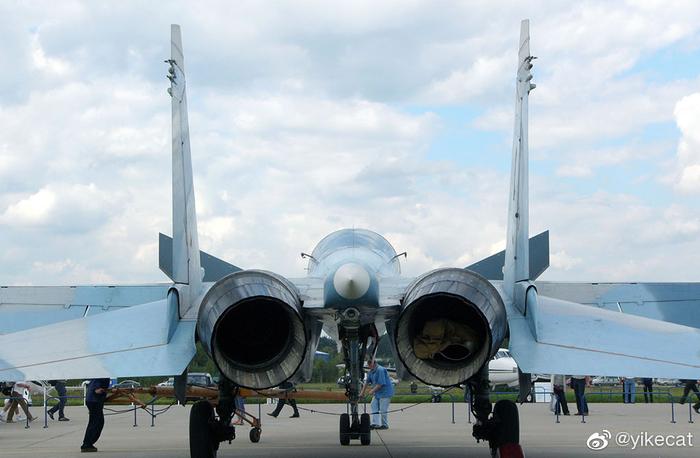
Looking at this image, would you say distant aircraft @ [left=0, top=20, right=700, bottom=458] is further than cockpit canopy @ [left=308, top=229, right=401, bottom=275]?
No

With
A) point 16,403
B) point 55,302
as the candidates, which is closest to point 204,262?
point 55,302

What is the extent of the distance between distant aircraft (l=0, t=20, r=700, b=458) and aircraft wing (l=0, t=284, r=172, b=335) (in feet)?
5.87

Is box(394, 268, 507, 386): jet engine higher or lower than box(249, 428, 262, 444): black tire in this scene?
higher

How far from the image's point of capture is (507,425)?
9.01 metres

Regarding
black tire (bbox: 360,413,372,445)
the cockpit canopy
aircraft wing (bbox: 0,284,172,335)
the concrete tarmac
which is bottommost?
the concrete tarmac

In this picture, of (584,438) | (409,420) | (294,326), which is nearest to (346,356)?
(294,326)

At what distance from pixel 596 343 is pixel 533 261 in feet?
16.6

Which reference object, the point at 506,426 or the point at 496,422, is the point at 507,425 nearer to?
the point at 506,426

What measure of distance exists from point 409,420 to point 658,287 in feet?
33.6

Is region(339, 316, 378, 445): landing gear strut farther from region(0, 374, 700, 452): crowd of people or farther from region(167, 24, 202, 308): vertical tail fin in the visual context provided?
region(167, 24, 202, 308): vertical tail fin

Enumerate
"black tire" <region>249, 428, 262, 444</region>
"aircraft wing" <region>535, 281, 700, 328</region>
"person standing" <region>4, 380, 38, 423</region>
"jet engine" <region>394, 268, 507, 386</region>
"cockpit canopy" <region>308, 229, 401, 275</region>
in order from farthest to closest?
1. "person standing" <region>4, 380, 38, 423</region>
2. "black tire" <region>249, 428, 262, 444</region>
3. "aircraft wing" <region>535, 281, 700, 328</region>
4. "cockpit canopy" <region>308, 229, 401, 275</region>
5. "jet engine" <region>394, 268, 507, 386</region>

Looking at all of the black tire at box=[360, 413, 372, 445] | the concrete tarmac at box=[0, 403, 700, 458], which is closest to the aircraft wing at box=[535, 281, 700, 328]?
the concrete tarmac at box=[0, 403, 700, 458]

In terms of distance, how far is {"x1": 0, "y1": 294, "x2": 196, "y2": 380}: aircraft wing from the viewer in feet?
25.2

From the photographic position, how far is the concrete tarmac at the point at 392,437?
40.4 feet
